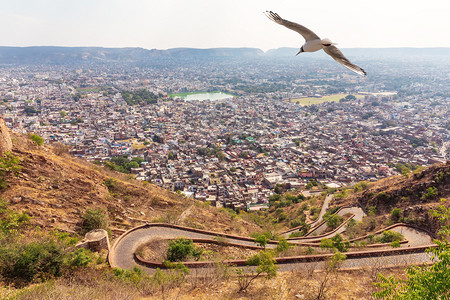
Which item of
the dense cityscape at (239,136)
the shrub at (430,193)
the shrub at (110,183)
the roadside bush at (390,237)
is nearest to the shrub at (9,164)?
the shrub at (110,183)

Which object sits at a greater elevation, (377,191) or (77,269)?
(77,269)

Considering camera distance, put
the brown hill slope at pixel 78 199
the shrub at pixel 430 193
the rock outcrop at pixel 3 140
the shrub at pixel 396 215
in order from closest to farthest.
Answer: the brown hill slope at pixel 78 199 → the rock outcrop at pixel 3 140 → the shrub at pixel 396 215 → the shrub at pixel 430 193

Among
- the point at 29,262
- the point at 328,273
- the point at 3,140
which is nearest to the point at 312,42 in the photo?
the point at 328,273

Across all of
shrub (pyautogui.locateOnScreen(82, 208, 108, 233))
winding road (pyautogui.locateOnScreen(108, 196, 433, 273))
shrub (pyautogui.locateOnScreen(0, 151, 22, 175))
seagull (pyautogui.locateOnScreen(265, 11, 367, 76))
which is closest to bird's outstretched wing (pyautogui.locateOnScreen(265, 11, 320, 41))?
seagull (pyautogui.locateOnScreen(265, 11, 367, 76))

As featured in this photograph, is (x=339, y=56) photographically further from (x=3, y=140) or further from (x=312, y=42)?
(x=3, y=140)

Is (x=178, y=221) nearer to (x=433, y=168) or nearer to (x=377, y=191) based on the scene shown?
(x=377, y=191)

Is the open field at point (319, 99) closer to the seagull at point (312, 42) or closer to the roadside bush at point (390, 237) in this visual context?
the roadside bush at point (390, 237)

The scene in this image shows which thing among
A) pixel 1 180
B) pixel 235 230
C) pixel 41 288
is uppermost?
pixel 1 180

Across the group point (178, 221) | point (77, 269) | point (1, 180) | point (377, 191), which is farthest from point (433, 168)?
point (1, 180)
